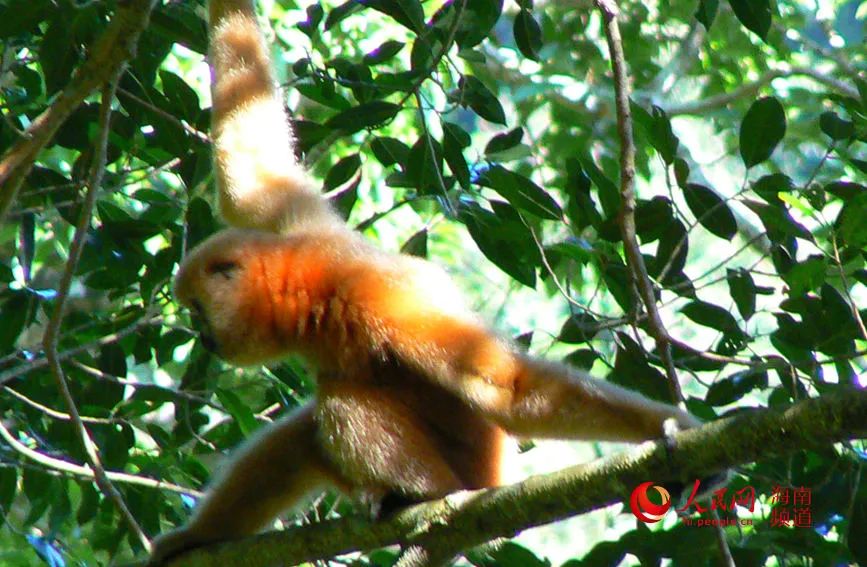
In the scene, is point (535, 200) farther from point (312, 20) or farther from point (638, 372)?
point (312, 20)

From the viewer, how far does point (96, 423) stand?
15.8ft

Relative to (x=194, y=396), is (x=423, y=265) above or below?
above

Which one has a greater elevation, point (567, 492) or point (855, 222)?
point (855, 222)

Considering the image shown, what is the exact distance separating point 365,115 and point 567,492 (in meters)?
2.24

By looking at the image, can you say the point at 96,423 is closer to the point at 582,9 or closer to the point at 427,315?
the point at 427,315

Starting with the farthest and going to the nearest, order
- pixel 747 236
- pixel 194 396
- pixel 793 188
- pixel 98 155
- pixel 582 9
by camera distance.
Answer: pixel 582 9, pixel 747 236, pixel 194 396, pixel 793 188, pixel 98 155

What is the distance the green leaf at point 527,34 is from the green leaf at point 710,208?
975 mm

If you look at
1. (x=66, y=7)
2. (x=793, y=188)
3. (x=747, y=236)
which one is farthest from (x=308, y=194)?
(x=747, y=236)

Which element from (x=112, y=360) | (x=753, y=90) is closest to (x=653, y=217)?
(x=112, y=360)

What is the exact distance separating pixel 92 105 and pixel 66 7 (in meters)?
0.75

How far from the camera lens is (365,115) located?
14.6 feet

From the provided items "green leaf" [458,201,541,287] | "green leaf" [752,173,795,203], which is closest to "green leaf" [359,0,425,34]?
"green leaf" [458,201,541,287]

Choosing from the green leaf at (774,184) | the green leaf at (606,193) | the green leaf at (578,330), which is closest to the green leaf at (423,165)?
the green leaf at (606,193)

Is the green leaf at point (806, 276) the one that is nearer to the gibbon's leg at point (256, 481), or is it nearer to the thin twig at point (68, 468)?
the gibbon's leg at point (256, 481)
